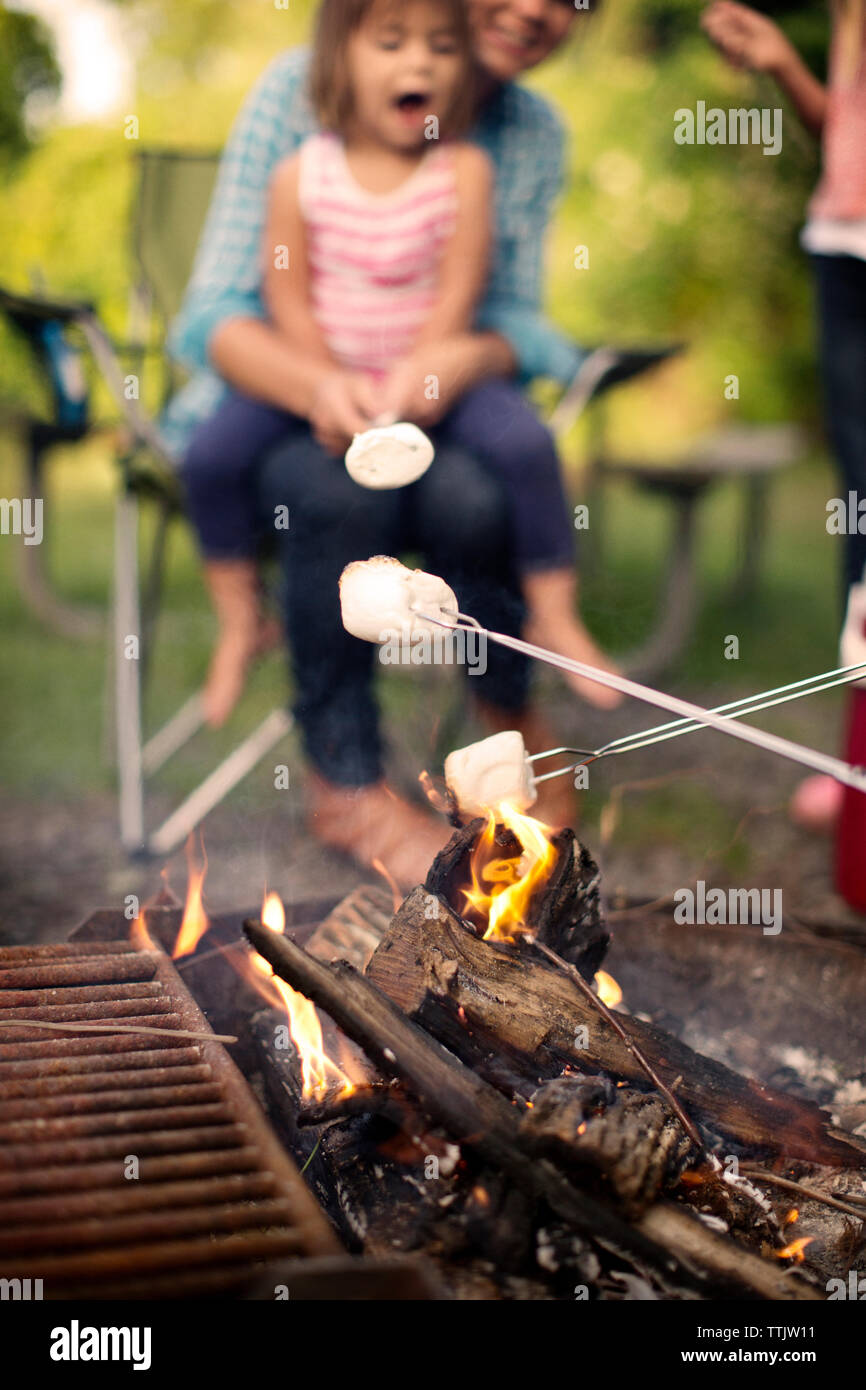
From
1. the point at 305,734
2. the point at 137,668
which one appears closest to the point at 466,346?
the point at 305,734

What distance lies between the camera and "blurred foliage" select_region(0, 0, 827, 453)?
5922 millimetres

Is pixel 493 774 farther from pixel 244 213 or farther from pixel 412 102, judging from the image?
pixel 244 213

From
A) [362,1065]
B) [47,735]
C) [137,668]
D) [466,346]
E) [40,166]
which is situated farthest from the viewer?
[40,166]

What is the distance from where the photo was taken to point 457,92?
2047 mm

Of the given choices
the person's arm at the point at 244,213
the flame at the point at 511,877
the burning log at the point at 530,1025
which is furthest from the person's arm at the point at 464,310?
the burning log at the point at 530,1025

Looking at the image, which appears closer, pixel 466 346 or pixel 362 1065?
pixel 362 1065

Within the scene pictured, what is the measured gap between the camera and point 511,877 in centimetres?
134

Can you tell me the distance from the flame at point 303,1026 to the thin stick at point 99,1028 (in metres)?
0.10

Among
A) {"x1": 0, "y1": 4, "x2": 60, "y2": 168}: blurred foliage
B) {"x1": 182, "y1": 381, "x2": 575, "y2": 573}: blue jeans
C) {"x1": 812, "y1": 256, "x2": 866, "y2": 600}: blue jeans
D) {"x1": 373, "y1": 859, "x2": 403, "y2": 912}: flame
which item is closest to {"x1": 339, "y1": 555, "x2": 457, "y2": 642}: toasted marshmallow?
{"x1": 373, "y1": 859, "x2": 403, "y2": 912}: flame

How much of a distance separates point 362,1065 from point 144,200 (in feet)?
7.62

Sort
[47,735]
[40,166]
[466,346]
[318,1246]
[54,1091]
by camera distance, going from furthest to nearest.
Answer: [40,166] → [47,735] → [466,346] → [54,1091] → [318,1246]

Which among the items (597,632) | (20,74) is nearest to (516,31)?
(597,632)

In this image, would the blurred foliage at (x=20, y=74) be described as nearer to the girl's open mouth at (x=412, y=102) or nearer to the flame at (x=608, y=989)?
the girl's open mouth at (x=412, y=102)
